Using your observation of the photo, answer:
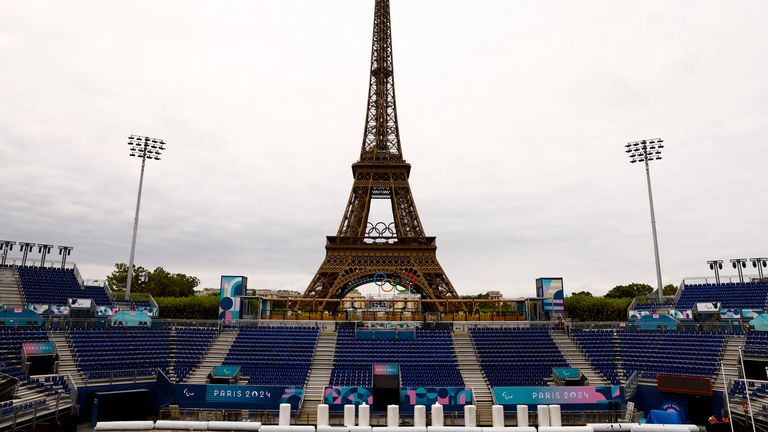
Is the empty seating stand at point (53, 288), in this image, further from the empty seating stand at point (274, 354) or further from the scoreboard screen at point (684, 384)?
the scoreboard screen at point (684, 384)

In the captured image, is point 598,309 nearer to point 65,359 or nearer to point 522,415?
point 522,415

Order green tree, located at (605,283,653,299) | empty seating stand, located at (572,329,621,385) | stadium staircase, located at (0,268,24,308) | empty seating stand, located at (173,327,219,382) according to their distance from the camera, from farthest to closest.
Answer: green tree, located at (605,283,653,299) < stadium staircase, located at (0,268,24,308) < empty seating stand, located at (173,327,219,382) < empty seating stand, located at (572,329,621,385)

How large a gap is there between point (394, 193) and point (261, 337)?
24373mm

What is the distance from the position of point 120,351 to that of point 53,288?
56.8ft

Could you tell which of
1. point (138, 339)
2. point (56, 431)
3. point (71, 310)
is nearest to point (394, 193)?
point (138, 339)

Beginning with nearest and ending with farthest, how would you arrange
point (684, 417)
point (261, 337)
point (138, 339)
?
point (684, 417), point (138, 339), point (261, 337)

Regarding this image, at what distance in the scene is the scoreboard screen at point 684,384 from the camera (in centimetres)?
2335

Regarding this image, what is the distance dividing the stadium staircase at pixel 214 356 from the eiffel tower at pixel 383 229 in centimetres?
1057

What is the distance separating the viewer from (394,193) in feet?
172

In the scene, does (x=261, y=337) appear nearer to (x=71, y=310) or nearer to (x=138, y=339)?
(x=138, y=339)

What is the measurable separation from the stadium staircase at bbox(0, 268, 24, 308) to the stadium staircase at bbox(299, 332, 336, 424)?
27.3 m

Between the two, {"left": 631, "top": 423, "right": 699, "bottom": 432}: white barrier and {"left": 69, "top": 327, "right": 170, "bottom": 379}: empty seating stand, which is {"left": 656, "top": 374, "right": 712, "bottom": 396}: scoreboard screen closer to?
{"left": 631, "top": 423, "right": 699, "bottom": 432}: white barrier

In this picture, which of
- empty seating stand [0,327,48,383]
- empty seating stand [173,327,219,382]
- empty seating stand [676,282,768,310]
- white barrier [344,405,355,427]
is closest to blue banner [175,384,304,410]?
empty seating stand [173,327,219,382]

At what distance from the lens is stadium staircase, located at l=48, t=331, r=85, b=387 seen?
26159 millimetres
